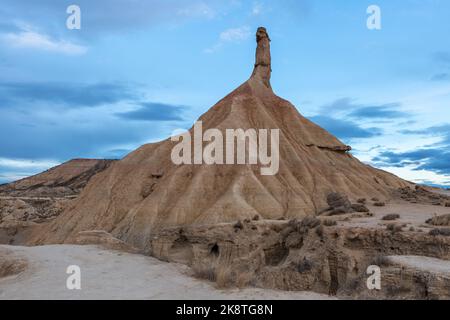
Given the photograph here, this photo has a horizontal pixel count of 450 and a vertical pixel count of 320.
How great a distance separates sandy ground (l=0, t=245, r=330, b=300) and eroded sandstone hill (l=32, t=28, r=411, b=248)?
1022 cm

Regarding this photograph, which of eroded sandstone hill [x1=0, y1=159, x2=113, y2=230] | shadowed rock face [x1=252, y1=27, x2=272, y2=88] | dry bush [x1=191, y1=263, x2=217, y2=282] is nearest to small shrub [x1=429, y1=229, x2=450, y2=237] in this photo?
dry bush [x1=191, y1=263, x2=217, y2=282]

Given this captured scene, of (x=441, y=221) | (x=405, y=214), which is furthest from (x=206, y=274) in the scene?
(x=405, y=214)

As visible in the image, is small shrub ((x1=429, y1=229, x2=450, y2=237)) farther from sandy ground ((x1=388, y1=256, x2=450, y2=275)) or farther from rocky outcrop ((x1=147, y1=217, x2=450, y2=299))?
sandy ground ((x1=388, y1=256, x2=450, y2=275))

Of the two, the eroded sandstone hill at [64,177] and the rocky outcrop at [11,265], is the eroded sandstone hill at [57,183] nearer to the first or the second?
the eroded sandstone hill at [64,177]

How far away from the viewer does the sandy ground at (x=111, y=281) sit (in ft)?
33.5

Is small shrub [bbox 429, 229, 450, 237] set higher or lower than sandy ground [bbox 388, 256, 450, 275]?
higher

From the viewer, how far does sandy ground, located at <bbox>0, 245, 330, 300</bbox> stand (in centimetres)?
1020

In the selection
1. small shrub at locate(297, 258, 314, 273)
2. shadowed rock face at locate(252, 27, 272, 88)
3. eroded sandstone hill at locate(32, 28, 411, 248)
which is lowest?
small shrub at locate(297, 258, 314, 273)

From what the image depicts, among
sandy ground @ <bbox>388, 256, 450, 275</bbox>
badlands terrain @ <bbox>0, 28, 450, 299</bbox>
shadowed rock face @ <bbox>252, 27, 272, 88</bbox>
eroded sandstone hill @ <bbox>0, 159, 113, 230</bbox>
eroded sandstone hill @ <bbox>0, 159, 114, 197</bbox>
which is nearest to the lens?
sandy ground @ <bbox>388, 256, 450, 275</bbox>

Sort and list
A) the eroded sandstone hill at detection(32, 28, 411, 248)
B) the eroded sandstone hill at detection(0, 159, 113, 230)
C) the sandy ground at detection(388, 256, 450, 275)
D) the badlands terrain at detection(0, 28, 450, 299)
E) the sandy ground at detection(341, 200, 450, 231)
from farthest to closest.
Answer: the eroded sandstone hill at detection(0, 159, 113, 230), the eroded sandstone hill at detection(32, 28, 411, 248), the sandy ground at detection(341, 200, 450, 231), the badlands terrain at detection(0, 28, 450, 299), the sandy ground at detection(388, 256, 450, 275)

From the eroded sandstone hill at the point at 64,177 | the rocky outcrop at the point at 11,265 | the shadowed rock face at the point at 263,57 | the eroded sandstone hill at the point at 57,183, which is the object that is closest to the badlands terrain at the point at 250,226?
the rocky outcrop at the point at 11,265

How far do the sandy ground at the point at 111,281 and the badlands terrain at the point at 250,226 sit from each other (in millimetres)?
79
